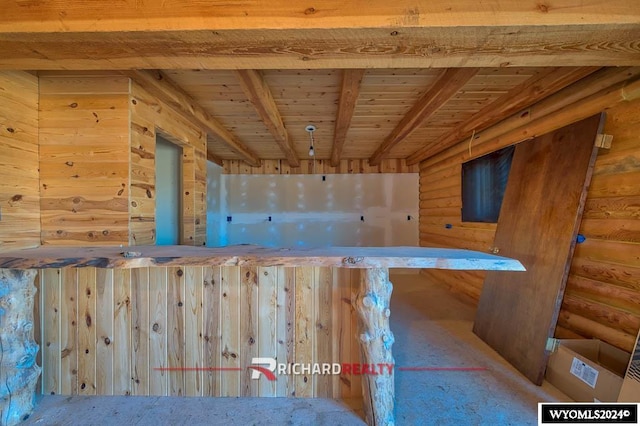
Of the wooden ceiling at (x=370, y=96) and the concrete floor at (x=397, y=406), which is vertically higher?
the wooden ceiling at (x=370, y=96)

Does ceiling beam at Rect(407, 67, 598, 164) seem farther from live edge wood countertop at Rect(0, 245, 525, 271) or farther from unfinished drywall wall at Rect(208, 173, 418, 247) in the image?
unfinished drywall wall at Rect(208, 173, 418, 247)

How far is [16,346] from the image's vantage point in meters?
1.57

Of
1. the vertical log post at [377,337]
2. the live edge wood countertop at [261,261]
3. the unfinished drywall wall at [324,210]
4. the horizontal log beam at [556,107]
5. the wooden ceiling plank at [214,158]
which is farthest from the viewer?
the unfinished drywall wall at [324,210]

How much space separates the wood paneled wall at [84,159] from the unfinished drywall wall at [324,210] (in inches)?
139

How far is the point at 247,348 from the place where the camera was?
5.99 feet

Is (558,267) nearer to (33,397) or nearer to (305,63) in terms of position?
(305,63)

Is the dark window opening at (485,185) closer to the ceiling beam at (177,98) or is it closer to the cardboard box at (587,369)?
the cardboard box at (587,369)

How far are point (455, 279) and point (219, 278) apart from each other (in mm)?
3576

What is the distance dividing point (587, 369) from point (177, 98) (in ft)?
11.8

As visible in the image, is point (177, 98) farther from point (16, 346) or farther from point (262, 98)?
point (16, 346)

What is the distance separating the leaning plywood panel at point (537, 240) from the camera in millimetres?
1951

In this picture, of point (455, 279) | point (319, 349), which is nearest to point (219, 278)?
point (319, 349)

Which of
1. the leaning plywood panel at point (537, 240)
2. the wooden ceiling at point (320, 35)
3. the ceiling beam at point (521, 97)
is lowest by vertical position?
the leaning plywood panel at point (537, 240)

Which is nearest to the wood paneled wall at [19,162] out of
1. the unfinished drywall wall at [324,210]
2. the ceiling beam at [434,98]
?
the ceiling beam at [434,98]
